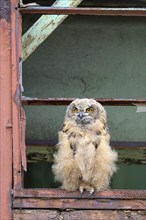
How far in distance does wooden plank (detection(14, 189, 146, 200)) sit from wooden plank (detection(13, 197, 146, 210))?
2cm

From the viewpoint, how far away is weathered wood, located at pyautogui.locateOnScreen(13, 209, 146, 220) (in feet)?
14.1

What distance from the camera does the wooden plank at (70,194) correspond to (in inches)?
169

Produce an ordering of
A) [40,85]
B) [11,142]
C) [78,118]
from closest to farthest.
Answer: [11,142] < [78,118] < [40,85]

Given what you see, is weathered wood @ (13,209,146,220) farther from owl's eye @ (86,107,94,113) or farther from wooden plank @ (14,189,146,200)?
owl's eye @ (86,107,94,113)

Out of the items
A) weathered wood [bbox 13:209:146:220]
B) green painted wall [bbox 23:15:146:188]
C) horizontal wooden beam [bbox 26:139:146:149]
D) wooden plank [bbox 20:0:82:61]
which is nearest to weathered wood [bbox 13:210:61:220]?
weathered wood [bbox 13:209:146:220]

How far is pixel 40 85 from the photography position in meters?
6.29

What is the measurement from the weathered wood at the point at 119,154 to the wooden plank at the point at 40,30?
1580mm

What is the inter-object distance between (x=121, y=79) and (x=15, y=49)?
2070 mm

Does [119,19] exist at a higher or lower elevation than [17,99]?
higher

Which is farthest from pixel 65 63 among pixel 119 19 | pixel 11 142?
pixel 11 142

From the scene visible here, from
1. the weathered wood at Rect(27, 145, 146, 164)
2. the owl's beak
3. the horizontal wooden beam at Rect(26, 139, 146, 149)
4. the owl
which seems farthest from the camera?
the weathered wood at Rect(27, 145, 146, 164)

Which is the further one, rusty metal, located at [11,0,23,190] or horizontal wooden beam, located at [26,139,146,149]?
horizontal wooden beam, located at [26,139,146,149]

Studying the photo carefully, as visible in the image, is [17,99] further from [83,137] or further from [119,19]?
[119,19]

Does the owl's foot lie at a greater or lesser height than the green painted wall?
lesser
